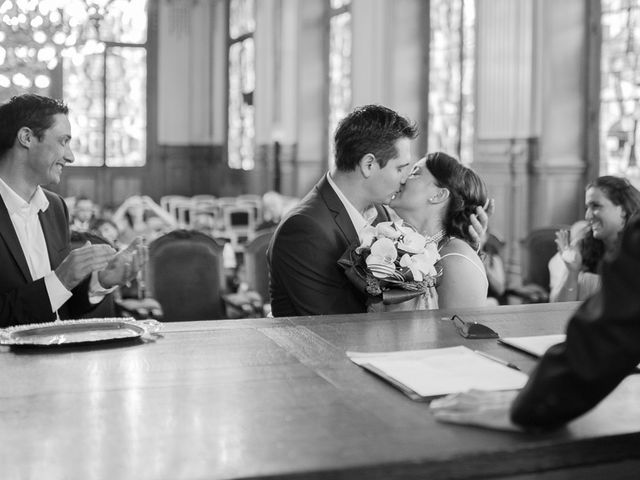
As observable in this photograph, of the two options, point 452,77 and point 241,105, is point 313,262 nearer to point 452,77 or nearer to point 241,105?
point 452,77

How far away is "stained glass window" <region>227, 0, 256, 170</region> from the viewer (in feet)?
48.0

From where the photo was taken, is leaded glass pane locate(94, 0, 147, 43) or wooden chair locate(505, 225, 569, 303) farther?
leaded glass pane locate(94, 0, 147, 43)

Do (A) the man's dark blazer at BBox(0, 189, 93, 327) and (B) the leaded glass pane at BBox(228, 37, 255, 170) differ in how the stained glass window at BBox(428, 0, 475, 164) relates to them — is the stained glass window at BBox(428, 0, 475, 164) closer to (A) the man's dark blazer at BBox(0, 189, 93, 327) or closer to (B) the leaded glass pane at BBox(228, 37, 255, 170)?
(B) the leaded glass pane at BBox(228, 37, 255, 170)

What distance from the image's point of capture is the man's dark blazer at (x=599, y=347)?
4.30 ft

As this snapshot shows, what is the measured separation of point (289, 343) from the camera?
7.80 ft

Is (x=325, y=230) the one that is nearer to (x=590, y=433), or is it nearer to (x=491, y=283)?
(x=590, y=433)

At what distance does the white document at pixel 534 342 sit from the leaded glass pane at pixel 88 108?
1419 cm

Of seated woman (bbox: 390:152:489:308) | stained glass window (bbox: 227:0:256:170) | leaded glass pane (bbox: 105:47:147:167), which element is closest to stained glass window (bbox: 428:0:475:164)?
stained glass window (bbox: 227:0:256:170)

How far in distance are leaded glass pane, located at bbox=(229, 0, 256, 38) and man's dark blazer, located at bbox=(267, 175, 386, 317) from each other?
11399 mm

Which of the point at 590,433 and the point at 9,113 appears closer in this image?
the point at 590,433

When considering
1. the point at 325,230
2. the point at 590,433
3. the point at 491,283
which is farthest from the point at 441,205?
the point at 491,283

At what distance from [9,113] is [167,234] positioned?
2.40 metres

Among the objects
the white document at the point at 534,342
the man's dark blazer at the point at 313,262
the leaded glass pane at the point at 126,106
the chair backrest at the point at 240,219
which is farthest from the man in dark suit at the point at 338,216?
the leaded glass pane at the point at 126,106

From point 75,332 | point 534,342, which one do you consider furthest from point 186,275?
point 534,342
